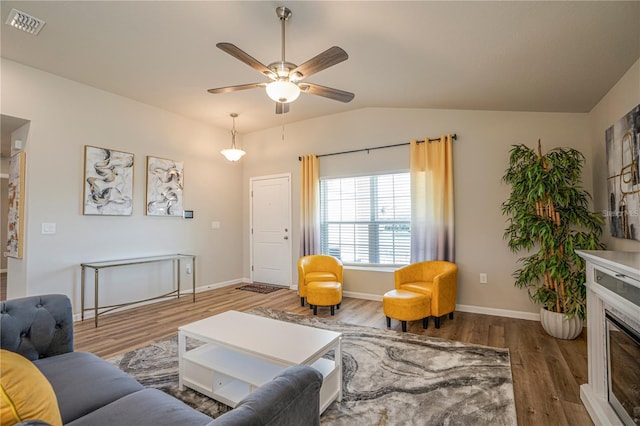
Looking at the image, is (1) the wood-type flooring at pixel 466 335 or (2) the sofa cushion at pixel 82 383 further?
(1) the wood-type flooring at pixel 466 335

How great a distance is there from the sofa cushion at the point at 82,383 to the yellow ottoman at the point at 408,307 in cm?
257

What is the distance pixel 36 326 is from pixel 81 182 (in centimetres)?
276

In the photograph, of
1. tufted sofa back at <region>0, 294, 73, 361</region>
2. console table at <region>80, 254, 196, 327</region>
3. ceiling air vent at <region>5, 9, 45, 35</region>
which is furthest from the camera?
console table at <region>80, 254, 196, 327</region>

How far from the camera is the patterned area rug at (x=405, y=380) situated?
76.5 inches

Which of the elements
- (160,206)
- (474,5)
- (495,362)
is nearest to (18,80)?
(160,206)

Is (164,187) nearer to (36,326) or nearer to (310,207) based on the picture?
(310,207)

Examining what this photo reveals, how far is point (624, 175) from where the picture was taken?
254 cm

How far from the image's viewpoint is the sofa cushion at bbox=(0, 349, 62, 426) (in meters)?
0.83

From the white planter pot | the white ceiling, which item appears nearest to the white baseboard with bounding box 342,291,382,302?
the white planter pot

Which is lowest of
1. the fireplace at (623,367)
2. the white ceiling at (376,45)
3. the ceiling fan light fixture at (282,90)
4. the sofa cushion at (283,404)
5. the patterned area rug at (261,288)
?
the patterned area rug at (261,288)

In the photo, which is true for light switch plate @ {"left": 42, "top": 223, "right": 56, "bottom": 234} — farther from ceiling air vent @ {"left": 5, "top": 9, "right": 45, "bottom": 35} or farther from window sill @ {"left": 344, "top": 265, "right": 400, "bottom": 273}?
window sill @ {"left": 344, "top": 265, "right": 400, "bottom": 273}

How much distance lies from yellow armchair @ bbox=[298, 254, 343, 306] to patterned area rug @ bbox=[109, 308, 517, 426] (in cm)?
120

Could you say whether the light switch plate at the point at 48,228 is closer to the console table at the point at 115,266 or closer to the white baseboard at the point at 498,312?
the console table at the point at 115,266

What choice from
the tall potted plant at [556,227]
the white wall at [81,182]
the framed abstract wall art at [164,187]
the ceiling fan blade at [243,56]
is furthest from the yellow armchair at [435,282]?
the framed abstract wall art at [164,187]
